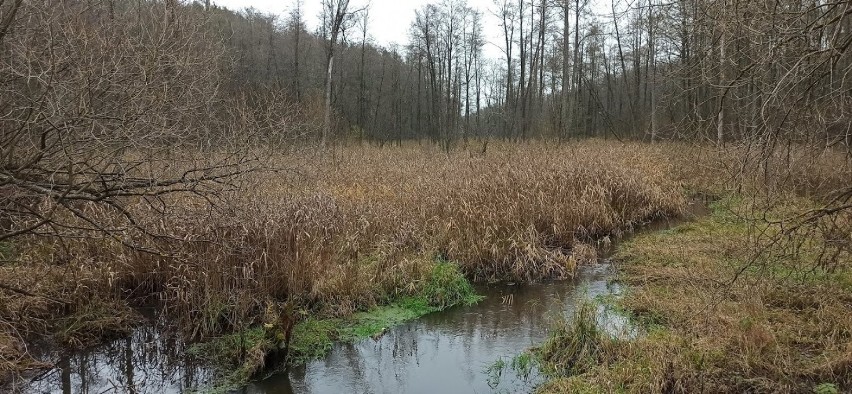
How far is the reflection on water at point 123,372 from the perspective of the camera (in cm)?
444

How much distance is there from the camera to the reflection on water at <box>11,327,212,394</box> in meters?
4.44

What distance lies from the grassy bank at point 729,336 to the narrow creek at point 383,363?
0.38 meters

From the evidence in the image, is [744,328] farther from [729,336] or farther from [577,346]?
[577,346]

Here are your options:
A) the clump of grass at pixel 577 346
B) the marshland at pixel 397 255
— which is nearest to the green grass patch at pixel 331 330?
the marshland at pixel 397 255

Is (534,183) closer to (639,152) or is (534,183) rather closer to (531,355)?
(531,355)

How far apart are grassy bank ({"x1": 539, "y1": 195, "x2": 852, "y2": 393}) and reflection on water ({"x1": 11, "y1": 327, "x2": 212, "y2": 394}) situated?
10.3 feet

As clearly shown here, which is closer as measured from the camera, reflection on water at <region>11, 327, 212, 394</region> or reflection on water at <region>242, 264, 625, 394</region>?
reflection on water at <region>11, 327, 212, 394</region>

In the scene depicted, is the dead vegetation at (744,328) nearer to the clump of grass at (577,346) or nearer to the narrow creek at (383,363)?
the clump of grass at (577,346)

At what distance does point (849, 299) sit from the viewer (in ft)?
16.5

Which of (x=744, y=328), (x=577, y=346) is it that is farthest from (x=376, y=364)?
(x=744, y=328)

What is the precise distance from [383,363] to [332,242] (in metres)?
2.14

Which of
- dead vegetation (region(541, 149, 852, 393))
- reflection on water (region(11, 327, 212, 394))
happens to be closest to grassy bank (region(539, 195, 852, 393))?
dead vegetation (region(541, 149, 852, 393))

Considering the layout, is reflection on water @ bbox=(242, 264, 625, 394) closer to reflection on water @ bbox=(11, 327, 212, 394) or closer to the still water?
the still water

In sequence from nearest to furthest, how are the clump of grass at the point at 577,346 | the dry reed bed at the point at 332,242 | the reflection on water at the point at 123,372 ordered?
1. the reflection on water at the point at 123,372
2. the clump of grass at the point at 577,346
3. the dry reed bed at the point at 332,242
